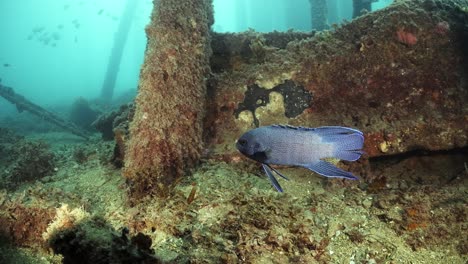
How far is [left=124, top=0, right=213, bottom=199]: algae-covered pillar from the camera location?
3.94m

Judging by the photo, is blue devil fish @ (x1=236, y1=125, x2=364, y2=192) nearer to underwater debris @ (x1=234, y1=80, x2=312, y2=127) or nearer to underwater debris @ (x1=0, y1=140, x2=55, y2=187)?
underwater debris @ (x1=234, y1=80, x2=312, y2=127)

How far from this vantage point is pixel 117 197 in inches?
164

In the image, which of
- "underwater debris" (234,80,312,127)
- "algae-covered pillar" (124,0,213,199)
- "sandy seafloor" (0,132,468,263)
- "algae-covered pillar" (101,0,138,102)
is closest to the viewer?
"sandy seafloor" (0,132,468,263)

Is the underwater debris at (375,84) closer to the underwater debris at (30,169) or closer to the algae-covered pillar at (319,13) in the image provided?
the underwater debris at (30,169)

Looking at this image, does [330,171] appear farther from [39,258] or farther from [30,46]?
[30,46]

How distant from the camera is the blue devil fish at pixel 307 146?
7.04ft

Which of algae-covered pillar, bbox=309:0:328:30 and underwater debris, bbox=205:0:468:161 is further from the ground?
algae-covered pillar, bbox=309:0:328:30

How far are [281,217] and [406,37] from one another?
3561mm

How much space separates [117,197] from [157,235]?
131 cm

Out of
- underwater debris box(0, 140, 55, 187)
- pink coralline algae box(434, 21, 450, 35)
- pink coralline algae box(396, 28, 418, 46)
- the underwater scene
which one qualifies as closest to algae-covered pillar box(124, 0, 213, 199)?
the underwater scene

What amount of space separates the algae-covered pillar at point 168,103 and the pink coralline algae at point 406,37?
307 cm

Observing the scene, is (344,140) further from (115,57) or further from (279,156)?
(115,57)

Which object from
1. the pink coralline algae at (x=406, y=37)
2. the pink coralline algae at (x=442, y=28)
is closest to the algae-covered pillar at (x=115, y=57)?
the pink coralline algae at (x=406, y=37)

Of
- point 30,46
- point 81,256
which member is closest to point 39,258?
point 81,256
